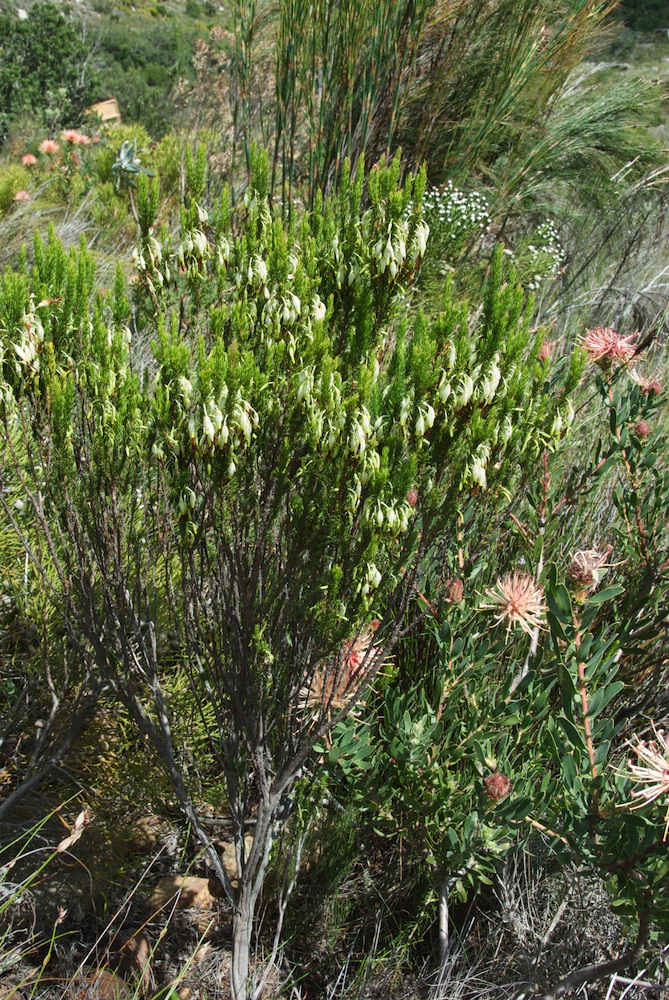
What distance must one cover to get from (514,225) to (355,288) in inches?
171

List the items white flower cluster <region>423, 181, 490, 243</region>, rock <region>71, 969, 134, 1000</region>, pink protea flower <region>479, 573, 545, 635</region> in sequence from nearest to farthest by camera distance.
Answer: pink protea flower <region>479, 573, 545, 635</region>
rock <region>71, 969, 134, 1000</region>
white flower cluster <region>423, 181, 490, 243</region>

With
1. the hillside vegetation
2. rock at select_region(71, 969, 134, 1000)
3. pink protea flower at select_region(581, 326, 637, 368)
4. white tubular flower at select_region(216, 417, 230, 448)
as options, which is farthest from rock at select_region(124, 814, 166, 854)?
pink protea flower at select_region(581, 326, 637, 368)

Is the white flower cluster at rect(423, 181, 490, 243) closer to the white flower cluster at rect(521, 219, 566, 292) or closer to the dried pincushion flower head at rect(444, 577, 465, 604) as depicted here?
the white flower cluster at rect(521, 219, 566, 292)

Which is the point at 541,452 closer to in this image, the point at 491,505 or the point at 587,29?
the point at 491,505

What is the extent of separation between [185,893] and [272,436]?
1428 mm

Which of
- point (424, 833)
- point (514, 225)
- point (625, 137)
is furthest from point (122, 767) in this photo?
point (625, 137)

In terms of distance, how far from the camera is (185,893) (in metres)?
2.23

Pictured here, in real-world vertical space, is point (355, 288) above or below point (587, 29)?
below

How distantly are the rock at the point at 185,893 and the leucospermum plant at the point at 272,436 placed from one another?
0.37 meters

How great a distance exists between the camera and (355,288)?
1.78 m

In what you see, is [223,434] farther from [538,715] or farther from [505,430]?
[538,715]

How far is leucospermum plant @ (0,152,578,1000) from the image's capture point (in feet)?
5.00

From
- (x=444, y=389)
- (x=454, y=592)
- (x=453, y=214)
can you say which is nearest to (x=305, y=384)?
(x=444, y=389)

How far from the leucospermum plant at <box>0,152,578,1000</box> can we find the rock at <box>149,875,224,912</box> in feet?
1.21
